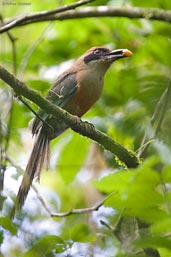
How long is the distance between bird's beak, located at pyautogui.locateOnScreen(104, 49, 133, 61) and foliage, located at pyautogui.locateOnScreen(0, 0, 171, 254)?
0.09m

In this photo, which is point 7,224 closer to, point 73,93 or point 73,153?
point 73,153

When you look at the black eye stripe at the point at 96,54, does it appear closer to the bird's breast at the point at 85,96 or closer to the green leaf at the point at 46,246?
the bird's breast at the point at 85,96

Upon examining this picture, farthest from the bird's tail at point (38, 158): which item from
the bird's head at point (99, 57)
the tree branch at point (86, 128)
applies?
the bird's head at point (99, 57)

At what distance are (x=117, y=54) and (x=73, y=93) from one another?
0.39 meters

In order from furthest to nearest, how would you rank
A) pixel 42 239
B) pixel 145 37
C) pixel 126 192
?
pixel 145 37, pixel 42 239, pixel 126 192

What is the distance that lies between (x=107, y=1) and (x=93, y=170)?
154 cm

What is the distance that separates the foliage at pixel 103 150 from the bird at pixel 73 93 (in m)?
A: 0.08

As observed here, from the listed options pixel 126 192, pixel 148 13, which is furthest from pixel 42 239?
pixel 148 13

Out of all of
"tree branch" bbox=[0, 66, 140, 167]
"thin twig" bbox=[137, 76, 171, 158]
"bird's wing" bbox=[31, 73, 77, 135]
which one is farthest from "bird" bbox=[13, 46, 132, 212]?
"thin twig" bbox=[137, 76, 171, 158]

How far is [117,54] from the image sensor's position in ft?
14.3

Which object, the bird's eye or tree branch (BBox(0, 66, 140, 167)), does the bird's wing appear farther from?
tree branch (BBox(0, 66, 140, 167))

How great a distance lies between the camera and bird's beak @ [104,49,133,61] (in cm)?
414

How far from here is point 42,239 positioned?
6.66ft

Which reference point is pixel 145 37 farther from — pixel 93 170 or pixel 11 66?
pixel 93 170
